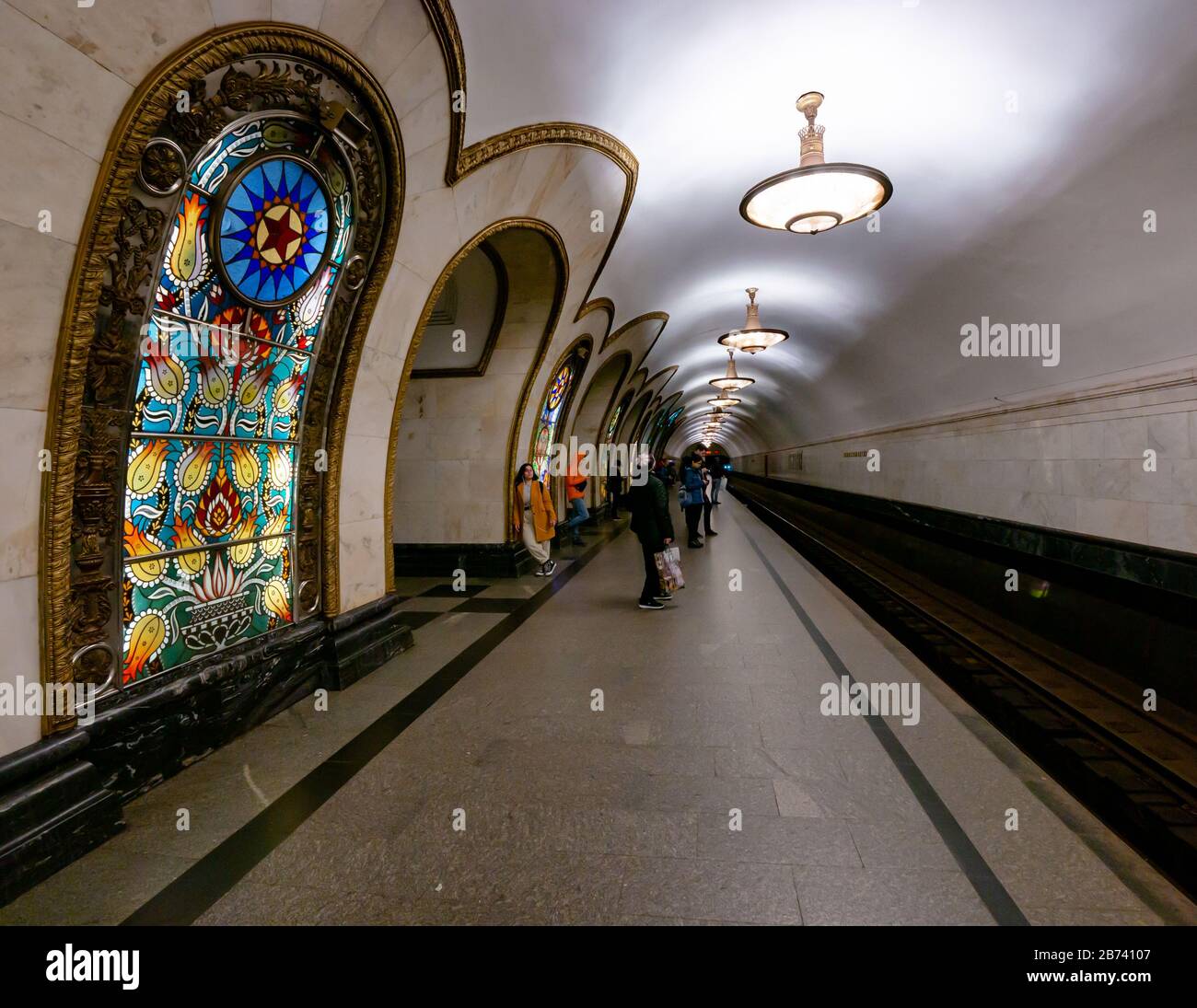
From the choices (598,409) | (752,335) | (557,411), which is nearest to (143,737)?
(557,411)

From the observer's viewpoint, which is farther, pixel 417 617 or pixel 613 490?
pixel 613 490

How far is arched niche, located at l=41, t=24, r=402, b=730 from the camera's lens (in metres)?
2.21

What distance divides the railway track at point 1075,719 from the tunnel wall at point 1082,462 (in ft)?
4.15

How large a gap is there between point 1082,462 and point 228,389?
7168 millimetres

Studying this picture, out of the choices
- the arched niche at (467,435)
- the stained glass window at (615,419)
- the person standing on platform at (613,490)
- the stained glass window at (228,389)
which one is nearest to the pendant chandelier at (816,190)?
the arched niche at (467,435)

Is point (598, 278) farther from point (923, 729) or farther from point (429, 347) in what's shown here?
point (923, 729)

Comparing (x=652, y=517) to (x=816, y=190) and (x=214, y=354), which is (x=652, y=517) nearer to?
(x=816, y=190)

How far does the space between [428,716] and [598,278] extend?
5960 mm

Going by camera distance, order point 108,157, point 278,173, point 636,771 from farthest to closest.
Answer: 1. point 278,173
2. point 636,771
3. point 108,157

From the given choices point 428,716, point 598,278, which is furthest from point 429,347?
point 428,716

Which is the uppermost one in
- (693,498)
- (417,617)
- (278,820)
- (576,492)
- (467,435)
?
(467,435)

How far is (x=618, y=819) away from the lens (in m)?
2.36

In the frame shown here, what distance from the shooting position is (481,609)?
5.90 metres

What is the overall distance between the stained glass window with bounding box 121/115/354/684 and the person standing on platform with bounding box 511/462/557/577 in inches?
154
